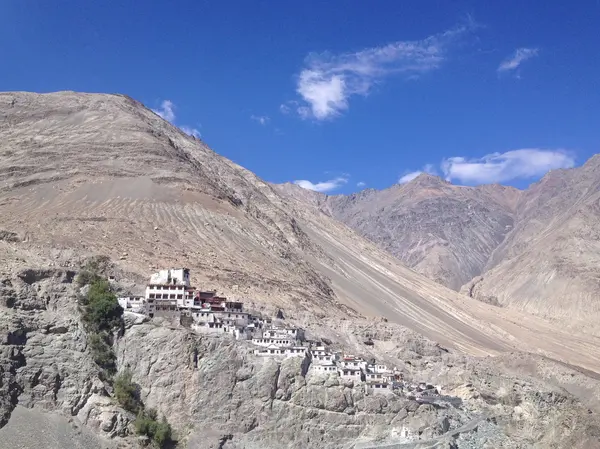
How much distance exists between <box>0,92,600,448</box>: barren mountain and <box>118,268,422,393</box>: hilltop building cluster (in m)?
1.64

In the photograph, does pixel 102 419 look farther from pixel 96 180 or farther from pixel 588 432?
pixel 96 180

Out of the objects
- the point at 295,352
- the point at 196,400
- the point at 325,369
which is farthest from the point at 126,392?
the point at 325,369

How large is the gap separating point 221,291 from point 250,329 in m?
22.3

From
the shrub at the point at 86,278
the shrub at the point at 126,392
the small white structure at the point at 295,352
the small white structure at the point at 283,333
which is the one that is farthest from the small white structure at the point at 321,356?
the shrub at the point at 86,278

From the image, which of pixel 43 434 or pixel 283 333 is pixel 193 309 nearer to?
pixel 283 333

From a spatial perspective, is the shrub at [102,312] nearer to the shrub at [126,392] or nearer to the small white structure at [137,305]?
the small white structure at [137,305]

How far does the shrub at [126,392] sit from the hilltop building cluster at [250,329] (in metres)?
6.03

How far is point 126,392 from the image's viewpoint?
56.4 metres

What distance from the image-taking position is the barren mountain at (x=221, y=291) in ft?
181

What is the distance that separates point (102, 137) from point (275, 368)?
7940 centimetres

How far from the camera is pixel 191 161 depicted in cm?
13762

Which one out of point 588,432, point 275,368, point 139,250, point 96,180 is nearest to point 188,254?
point 139,250

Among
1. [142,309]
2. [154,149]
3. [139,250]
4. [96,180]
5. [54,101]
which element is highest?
[54,101]

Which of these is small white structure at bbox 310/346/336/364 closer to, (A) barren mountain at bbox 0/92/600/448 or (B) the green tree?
(A) barren mountain at bbox 0/92/600/448
